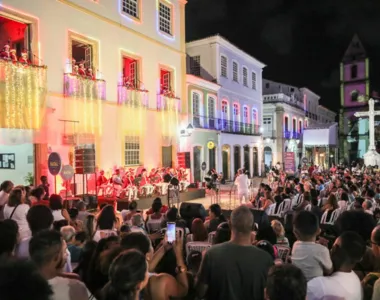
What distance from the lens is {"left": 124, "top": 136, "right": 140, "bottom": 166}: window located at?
56.0 ft

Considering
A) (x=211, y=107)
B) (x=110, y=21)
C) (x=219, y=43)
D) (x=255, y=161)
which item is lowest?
(x=255, y=161)

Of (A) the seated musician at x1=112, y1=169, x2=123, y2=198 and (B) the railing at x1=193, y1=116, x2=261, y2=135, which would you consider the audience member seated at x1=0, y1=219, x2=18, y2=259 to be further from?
(B) the railing at x1=193, y1=116, x2=261, y2=135

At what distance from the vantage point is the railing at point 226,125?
24156 mm

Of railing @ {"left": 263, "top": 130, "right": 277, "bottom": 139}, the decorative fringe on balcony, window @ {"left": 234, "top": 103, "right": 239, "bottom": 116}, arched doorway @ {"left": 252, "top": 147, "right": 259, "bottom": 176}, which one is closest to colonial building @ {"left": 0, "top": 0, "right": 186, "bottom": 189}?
the decorative fringe on balcony

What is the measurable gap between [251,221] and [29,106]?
37.1ft

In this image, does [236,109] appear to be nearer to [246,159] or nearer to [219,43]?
[246,159]

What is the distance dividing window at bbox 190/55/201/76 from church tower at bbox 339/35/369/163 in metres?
37.2

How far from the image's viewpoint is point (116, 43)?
53.9ft

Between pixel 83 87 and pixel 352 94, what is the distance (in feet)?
176

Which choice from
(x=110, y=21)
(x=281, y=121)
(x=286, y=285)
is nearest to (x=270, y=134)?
(x=281, y=121)

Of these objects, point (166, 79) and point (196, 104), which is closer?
point (166, 79)

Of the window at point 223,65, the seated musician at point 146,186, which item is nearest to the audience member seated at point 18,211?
the seated musician at point 146,186

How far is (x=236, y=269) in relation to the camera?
2906mm

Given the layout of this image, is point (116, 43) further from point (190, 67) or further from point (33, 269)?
point (33, 269)
